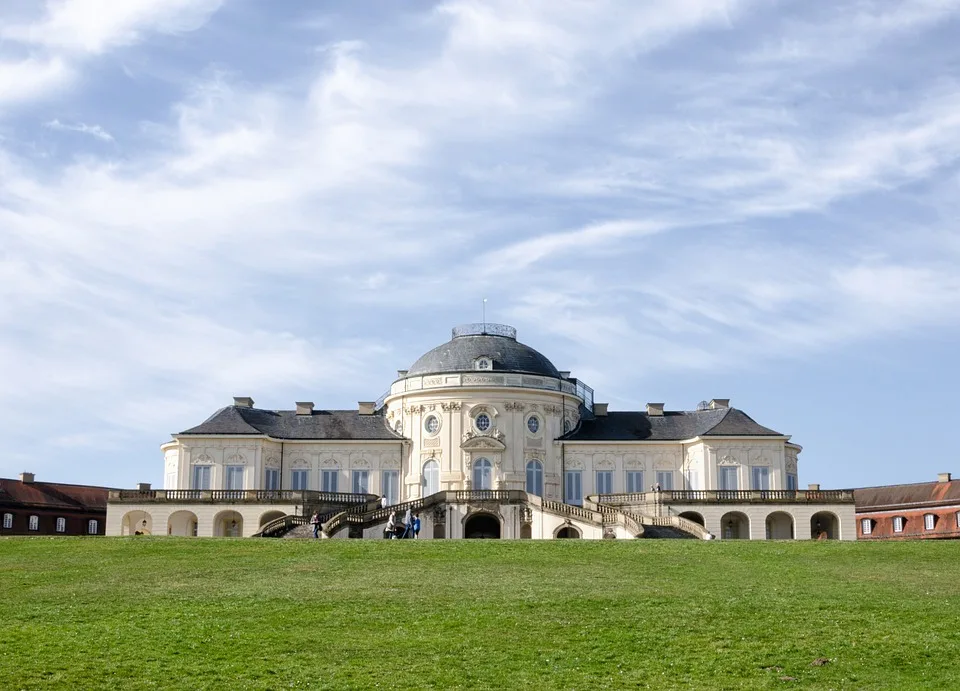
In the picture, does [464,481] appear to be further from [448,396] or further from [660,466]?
[660,466]

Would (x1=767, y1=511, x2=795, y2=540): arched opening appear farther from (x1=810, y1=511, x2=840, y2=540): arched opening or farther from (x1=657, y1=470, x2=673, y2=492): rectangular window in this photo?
(x1=657, y1=470, x2=673, y2=492): rectangular window

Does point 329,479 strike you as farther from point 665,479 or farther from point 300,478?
point 665,479

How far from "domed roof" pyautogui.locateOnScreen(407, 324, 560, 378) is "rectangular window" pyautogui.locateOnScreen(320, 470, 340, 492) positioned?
729 centimetres

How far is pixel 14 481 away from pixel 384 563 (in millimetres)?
58164

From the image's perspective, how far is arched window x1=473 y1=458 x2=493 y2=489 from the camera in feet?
246

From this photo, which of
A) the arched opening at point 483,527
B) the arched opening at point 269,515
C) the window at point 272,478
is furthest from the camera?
the window at point 272,478

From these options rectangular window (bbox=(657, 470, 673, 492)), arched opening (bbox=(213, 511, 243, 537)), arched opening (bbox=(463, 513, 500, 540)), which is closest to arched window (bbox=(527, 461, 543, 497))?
arched opening (bbox=(463, 513, 500, 540))

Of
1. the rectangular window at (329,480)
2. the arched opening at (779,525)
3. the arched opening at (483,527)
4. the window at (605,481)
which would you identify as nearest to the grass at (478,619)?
the arched opening at (483,527)

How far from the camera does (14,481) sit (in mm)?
92750

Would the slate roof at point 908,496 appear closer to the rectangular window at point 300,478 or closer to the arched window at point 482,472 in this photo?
the arched window at point 482,472

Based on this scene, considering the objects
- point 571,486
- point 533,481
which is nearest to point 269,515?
point 533,481

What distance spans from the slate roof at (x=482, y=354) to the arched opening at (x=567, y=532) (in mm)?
13819

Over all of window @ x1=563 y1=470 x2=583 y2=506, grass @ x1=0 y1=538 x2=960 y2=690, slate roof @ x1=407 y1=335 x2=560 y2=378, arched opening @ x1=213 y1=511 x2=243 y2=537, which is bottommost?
grass @ x1=0 y1=538 x2=960 y2=690

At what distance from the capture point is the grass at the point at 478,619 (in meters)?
27.7
